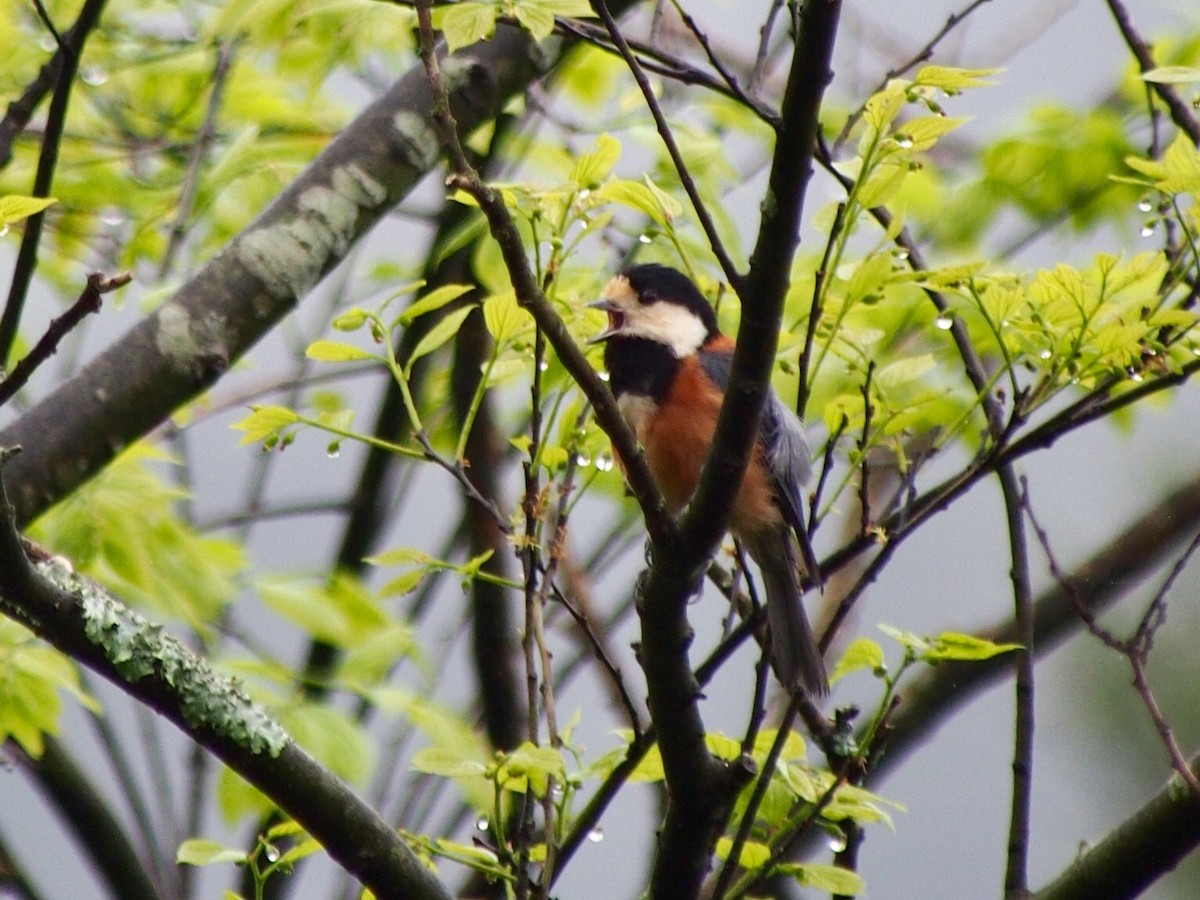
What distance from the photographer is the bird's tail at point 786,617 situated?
2.66 meters

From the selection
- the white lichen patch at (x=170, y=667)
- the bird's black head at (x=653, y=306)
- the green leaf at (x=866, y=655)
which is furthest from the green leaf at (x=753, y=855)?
the bird's black head at (x=653, y=306)

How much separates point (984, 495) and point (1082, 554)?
1.69 feet

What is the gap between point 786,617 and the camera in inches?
116

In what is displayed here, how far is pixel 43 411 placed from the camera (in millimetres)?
2713

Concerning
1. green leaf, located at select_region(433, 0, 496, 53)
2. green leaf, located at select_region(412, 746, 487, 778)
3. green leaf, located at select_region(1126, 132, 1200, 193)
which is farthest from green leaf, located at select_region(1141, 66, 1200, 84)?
green leaf, located at select_region(412, 746, 487, 778)

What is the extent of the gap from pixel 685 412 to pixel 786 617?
50 cm

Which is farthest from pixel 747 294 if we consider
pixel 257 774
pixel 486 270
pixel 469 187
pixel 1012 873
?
pixel 486 270

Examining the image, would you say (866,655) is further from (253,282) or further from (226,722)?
(253,282)

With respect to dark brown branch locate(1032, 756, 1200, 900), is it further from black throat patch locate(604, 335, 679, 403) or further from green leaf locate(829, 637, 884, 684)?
black throat patch locate(604, 335, 679, 403)

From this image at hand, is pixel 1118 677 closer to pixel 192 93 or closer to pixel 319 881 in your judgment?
pixel 319 881

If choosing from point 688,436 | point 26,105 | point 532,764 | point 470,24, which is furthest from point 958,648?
point 26,105

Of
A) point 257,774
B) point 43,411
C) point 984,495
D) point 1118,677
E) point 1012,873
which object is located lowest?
point 257,774

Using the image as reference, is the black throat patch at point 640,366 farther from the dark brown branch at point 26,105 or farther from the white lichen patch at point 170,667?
the white lichen patch at point 170,667

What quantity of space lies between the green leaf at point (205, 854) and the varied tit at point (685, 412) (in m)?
1.27
